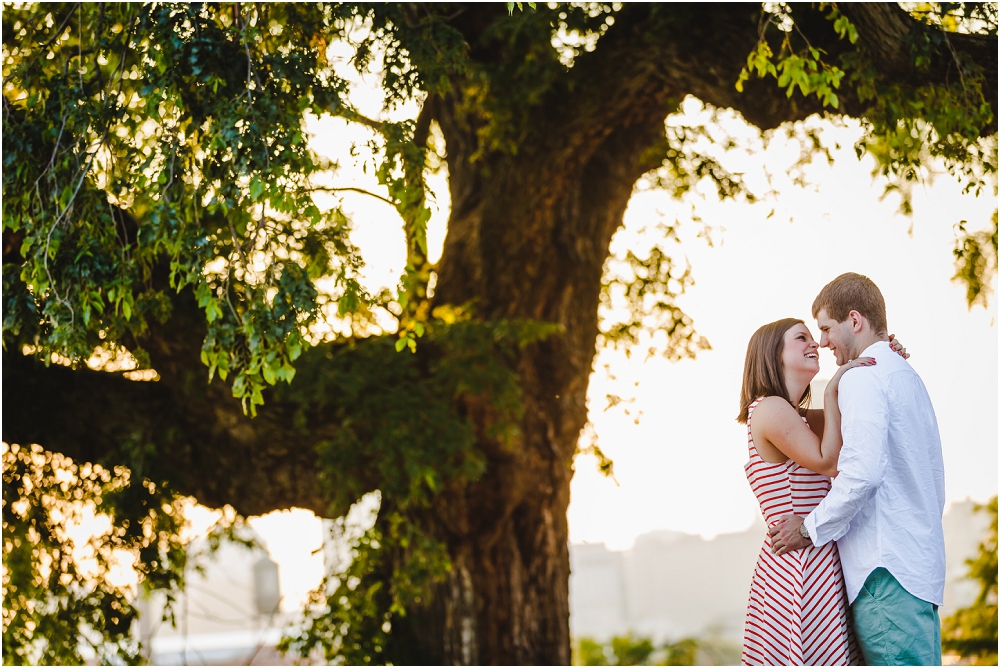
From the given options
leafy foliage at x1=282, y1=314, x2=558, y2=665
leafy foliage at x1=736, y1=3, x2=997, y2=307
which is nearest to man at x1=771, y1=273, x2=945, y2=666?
leafy foliage at x1=736, y1=3, x2=997, y2=307

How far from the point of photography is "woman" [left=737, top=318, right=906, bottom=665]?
2.80m

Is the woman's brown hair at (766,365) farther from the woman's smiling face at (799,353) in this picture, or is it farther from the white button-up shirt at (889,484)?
the white button-up shirt at (889,484)

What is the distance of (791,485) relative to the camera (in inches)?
116

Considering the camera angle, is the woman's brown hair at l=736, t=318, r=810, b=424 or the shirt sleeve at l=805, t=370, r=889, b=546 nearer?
the shirt sleeve at l=805, t=370, r=889, b=546


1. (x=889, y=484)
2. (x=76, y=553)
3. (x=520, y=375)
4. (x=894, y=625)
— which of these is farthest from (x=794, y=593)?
(x=76, y=553)

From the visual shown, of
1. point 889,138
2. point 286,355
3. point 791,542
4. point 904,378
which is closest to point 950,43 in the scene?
point 889,138

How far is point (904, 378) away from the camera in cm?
273

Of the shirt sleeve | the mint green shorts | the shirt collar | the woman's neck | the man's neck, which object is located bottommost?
the mint green shorts

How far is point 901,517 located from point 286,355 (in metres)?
2.30

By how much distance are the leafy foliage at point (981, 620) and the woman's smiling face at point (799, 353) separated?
7.78 m

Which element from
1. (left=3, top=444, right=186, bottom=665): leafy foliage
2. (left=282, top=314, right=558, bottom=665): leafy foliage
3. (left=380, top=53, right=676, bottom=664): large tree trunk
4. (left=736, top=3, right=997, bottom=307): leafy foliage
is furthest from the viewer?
(left=380, top=53, right=676, bottom=664): large tree trunk

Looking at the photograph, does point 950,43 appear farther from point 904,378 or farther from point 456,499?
point 456,499

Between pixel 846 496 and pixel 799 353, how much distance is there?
0.53 m

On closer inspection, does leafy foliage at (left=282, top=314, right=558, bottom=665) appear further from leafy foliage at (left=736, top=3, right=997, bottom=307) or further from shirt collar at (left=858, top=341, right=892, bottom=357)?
shirt collar at (left=858, top=341, right=892, bottom=357)
